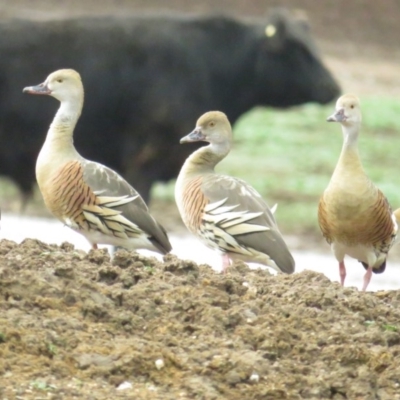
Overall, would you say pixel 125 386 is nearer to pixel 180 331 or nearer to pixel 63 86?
pixel 180 331

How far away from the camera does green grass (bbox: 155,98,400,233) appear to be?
15.1 m

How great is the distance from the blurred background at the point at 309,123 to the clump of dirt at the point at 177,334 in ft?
25.3

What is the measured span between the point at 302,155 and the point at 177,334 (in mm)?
13144

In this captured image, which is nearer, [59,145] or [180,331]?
[180,331]

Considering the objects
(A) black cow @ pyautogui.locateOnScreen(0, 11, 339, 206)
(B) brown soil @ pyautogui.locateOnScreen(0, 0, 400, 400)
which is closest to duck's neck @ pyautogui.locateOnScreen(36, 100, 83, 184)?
(B) brown soil @ pyautogui.locateOnScreen(0, 0, 400, 400)

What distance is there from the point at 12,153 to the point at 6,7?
1348 centimetres

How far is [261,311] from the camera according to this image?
514cm

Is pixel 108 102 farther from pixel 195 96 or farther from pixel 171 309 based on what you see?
pixel 171 309

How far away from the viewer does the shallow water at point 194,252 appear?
464 inches

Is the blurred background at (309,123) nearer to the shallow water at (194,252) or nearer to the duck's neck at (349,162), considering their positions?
the shallow water at (194,252)

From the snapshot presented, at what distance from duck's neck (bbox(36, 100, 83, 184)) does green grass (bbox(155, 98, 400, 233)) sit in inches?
253

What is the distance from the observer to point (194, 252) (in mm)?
12641

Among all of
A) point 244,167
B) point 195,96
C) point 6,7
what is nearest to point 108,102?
point 195,96

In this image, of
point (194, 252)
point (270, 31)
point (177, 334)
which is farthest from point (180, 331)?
point (270, 31)
